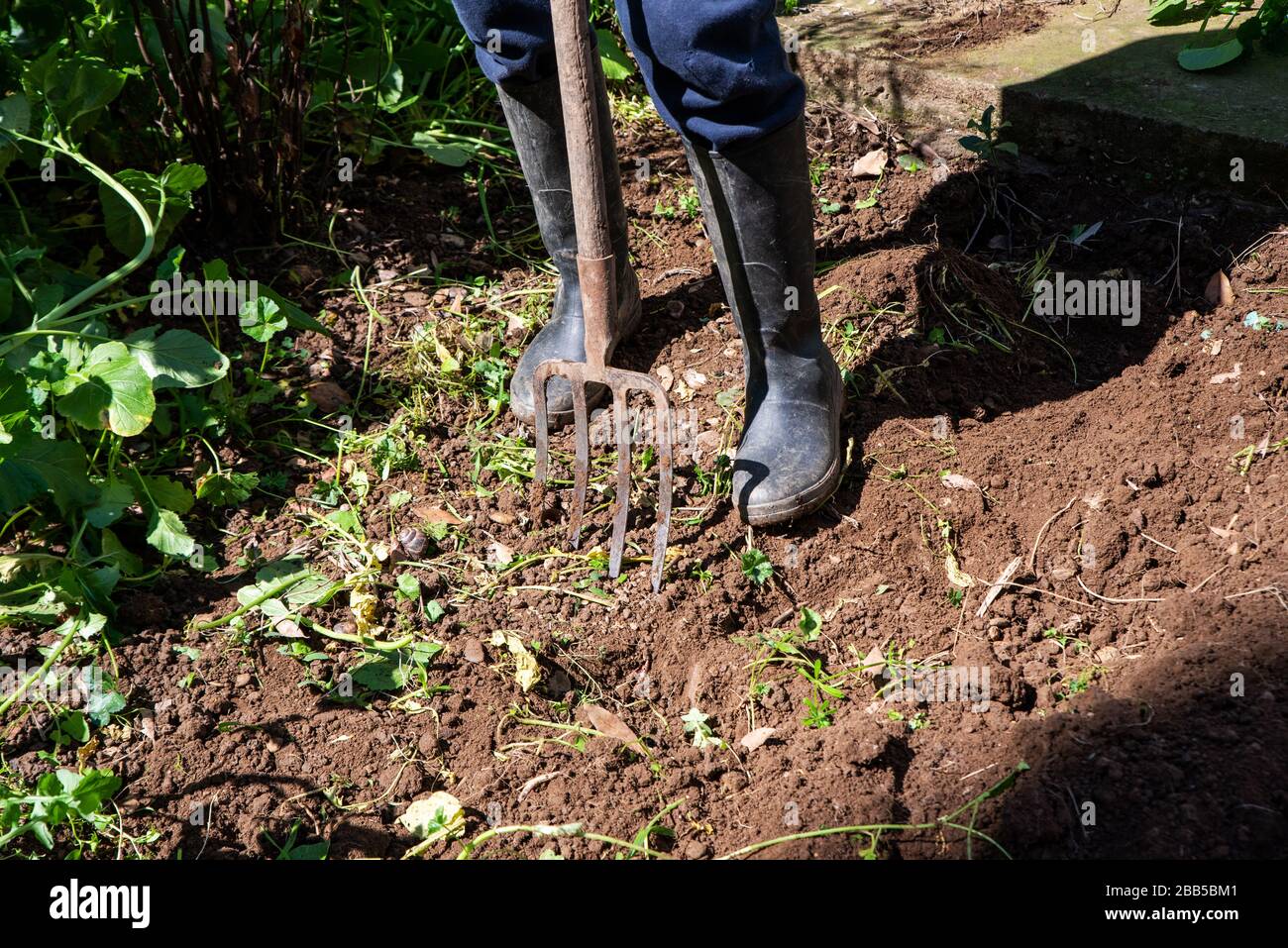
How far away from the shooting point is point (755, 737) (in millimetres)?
1809

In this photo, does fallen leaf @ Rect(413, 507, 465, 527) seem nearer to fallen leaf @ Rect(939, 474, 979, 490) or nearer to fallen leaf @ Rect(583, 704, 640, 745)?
fallen leaf @ Rect(583, 704, 640, 745)

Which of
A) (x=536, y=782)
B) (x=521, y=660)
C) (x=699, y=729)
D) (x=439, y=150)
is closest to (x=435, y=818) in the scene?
(x=536, y=782)

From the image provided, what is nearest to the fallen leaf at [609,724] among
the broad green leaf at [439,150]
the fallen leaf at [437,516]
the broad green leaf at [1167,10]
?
the fallen leaf at [437,516]

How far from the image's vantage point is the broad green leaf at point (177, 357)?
2043 mm

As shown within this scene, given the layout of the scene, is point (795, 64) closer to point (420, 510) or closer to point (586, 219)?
point (586, 219)

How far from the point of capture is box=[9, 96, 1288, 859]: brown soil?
1600 millimetres

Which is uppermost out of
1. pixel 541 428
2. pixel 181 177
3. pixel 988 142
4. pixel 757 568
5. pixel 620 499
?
pixel 181 177

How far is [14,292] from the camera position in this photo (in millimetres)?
2289

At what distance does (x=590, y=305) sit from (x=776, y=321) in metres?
0.38

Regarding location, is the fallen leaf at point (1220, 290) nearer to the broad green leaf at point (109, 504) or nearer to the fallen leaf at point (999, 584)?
the fallen leaf at point (999, 584)

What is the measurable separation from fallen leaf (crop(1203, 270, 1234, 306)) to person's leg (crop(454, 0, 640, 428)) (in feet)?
4.46

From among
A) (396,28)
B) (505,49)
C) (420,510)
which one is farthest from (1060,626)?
(396,28)

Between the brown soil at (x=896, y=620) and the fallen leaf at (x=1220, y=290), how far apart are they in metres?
0.02

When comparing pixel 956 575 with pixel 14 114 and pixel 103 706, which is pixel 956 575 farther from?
pixel 14 114
